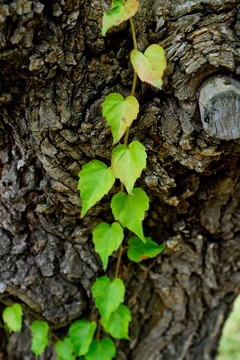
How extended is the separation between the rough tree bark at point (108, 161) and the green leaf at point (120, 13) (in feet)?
0.38

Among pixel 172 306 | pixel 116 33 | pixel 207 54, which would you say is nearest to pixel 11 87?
pixel 116 33

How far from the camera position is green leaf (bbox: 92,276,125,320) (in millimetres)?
1138

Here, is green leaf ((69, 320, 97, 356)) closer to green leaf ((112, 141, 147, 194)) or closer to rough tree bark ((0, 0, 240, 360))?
rough tree bark ((0, 0, 240, 360))

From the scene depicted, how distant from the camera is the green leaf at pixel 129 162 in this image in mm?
876

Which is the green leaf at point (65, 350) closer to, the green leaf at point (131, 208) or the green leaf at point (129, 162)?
the green leaf at point (131, 208)

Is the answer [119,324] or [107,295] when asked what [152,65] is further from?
[119,324]

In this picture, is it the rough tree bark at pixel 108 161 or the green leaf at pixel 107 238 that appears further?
the green leaf at pixel 107 238

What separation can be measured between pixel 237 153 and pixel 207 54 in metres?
0.35

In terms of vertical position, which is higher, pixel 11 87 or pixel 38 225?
pixel 11 87

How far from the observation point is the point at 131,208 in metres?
1.00

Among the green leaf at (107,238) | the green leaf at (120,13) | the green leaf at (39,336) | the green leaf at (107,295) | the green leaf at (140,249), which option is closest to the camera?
the green leaf at (120,13)

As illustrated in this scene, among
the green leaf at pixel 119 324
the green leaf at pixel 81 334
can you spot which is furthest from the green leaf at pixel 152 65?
the green leaf at pixel 81 334

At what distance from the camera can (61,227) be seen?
1.24 metres

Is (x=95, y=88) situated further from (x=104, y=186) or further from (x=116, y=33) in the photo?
(x=104, y=186)
